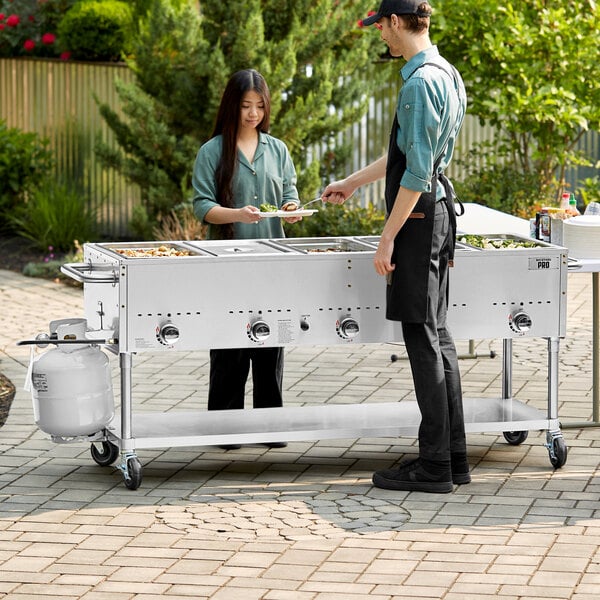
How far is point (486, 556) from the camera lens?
5531 mm

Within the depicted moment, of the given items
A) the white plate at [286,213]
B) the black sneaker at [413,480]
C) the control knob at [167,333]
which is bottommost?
the black sneaker at [413,480]

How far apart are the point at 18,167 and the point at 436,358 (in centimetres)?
911

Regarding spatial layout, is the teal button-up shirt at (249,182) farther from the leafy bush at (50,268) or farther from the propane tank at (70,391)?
the leafy bush at (50,268)

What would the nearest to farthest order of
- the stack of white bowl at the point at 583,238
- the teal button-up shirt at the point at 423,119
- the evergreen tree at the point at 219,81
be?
the teal button-up shirt at the point at 423,119 → the stack of white bowl at the point at 583,238 → the evergreen tree at the point at 219,81

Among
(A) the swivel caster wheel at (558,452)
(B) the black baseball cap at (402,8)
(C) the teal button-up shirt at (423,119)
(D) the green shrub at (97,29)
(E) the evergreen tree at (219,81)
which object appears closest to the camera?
(C) the teal button-up shirt at (423,119)

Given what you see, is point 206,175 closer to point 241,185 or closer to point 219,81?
point 241,185

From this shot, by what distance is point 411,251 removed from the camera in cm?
625

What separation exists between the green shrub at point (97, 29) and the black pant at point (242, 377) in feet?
27.9

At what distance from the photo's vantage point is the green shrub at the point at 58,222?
45.2 ft

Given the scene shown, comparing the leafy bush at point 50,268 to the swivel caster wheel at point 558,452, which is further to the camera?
the leafy bush at point 50,268

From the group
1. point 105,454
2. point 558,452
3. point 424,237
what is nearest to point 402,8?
point 424,237

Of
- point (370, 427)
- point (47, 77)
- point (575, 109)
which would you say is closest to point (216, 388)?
point (370, 427)

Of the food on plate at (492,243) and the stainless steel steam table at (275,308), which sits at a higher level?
the food on plate at (492,243)

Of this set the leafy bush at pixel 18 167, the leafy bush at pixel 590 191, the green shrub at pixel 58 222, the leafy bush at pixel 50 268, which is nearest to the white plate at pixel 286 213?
the leafy bush at pixel 50 268
